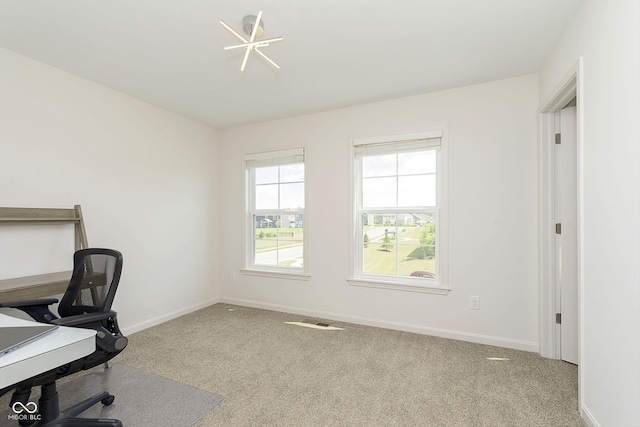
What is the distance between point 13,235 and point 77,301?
109 cm

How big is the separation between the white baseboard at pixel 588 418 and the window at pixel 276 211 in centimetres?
282

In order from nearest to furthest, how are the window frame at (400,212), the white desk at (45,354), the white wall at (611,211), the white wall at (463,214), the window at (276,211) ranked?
1. the white desk at (45,354)
2. the white wall at (611,211)
3. the white wall at (463,214)
4. the window frame at (400,212)
5. the window at (276,211)

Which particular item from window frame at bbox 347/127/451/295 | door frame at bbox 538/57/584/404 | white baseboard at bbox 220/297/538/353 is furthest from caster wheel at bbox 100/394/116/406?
door frame at bbox 538/57/584/404

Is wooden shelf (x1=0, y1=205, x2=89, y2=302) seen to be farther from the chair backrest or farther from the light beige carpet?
the light beige carpet

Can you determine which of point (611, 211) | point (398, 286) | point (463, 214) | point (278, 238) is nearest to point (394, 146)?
point (463, 214)

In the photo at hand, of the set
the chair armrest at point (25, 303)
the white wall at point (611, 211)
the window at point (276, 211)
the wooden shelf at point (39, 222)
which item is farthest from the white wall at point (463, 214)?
the chair armrest at point (25, 303)

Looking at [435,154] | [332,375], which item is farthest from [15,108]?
[435,154]

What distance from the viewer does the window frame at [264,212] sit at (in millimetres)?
3920

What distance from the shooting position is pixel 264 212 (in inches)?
168

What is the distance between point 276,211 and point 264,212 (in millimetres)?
205

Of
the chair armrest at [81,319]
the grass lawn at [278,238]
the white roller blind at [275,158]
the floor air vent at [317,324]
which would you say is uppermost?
the white roller blind at [275,158]

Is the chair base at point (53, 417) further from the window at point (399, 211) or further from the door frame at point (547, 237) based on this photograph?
the door frame at point (547, 237)

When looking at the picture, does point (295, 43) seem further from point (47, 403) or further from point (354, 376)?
point (47, 403)

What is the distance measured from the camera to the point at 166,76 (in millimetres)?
2854
